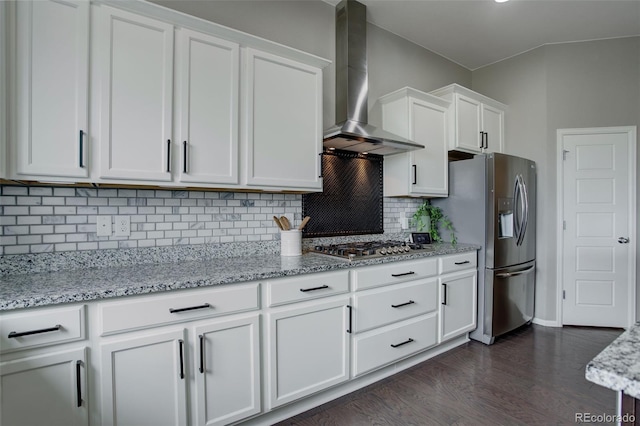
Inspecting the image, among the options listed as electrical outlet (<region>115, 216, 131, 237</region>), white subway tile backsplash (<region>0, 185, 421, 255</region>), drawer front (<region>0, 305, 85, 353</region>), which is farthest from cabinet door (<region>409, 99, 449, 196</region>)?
drawer front (<region>0, 305, 85, 353</region>)

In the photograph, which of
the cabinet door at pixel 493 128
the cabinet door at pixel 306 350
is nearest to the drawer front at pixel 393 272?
the cabinet door at pixel 306 350

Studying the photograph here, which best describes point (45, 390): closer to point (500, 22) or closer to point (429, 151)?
point (429, 151)

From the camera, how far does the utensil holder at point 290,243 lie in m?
2.38

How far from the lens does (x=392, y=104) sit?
3.17m

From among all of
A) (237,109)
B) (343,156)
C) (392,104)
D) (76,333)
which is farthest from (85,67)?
(392,104)

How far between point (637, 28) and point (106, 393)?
5278mm

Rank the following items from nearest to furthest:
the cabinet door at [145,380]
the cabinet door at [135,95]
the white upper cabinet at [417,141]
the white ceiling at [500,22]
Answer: the cabinet door at [145,380] < the cabinet door at [135,95] < the white ceiling at [500,22] < the white upper cabinet at [417,141]

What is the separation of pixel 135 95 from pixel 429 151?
8.35 feet

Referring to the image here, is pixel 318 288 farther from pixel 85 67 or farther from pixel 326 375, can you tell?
pixel 85 67

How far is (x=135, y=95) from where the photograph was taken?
5.60ft

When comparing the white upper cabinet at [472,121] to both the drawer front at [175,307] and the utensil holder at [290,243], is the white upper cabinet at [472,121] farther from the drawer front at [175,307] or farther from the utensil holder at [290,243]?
the drawer front at [175,307]

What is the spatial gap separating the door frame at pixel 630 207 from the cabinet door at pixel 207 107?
3.57 metres

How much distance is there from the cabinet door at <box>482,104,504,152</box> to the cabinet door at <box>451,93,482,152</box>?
0.14 metres

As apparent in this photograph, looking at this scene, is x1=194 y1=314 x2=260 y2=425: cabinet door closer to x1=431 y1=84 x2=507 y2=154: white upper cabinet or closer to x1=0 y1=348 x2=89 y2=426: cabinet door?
x1=0 y1=348 x2=89 y2=426: cabinet door
